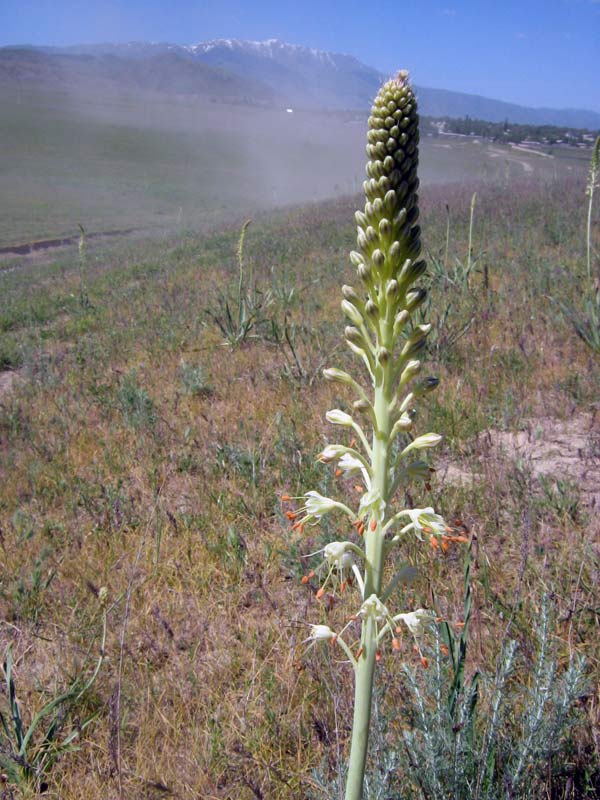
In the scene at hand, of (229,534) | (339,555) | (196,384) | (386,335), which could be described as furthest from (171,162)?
(339,555)

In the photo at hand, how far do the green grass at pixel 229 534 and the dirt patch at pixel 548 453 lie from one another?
6 cm

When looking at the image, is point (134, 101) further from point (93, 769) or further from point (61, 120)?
point (93, 769)

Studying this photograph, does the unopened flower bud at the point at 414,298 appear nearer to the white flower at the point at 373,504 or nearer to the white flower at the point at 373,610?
the white flower at the point at 373,504

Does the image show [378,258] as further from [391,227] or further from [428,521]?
[428,521]

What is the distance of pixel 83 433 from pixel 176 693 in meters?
3.54

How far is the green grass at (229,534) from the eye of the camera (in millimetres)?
2617

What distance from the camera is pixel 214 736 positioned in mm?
2564

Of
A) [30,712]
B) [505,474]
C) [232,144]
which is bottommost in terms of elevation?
[30,712]

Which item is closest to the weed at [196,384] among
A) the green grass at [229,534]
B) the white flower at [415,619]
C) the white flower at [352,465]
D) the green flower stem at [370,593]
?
the green grass at [229,534]

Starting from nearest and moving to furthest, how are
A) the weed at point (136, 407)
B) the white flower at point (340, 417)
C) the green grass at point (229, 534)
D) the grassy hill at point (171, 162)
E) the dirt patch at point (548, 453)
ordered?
the white flower at point (340, 417) → the green grass at point (229, 534) → the dirt patch at point (548, 453) → the weed at point (136, 407) → the grassy hill at point (171, 162)

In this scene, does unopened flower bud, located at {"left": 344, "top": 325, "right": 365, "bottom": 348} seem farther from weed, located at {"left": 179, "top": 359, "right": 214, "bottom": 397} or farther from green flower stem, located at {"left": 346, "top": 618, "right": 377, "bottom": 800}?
weed, located at {"left": 179, "top": 359, "right": 214, "bottom": 397}

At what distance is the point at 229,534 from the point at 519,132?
298ft

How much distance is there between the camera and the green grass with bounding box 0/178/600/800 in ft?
8.59

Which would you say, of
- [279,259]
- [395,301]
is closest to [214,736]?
[395,301]
